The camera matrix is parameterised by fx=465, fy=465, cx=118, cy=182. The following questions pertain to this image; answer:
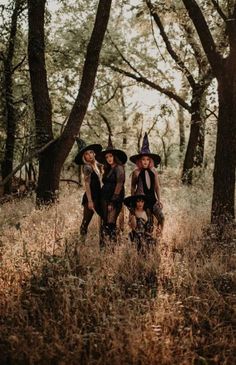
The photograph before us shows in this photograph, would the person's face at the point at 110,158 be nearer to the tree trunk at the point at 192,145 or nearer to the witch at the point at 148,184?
the witch at the point at 148,184

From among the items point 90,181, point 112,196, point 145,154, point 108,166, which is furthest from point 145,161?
point 90,181

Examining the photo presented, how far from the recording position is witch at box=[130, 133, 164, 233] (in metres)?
7.92

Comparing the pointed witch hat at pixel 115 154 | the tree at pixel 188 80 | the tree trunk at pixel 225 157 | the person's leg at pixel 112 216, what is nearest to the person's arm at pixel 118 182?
the person's leg at pixel 112 216

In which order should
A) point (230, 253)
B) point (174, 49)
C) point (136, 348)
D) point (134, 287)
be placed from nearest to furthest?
point (136, 348) < point (134, 287) < point (230, 253) < point (174, 49)

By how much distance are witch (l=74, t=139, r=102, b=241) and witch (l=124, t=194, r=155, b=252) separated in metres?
0.98

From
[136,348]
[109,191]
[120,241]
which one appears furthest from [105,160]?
[136,348]


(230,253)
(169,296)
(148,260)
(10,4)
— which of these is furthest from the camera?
(10,4)

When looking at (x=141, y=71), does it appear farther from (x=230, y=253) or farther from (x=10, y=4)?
(x=230, y=253)

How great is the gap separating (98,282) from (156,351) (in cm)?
160

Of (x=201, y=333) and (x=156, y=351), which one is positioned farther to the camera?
(x=201, y=333)

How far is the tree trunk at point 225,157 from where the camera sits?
29.6ft

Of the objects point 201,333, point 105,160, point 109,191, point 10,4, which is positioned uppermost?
point 10,4

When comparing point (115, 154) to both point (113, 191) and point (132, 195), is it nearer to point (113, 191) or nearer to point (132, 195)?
point (113, 191)

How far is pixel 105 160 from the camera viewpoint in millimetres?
8328
